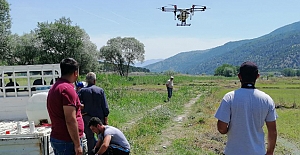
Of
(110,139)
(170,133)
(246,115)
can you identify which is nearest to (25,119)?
(110,139)

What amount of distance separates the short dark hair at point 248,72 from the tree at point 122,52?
7092 centimetres

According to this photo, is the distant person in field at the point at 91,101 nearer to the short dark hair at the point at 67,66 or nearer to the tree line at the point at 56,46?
the short dark hair at the point at 67,66

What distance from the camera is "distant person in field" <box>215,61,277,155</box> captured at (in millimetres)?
3082

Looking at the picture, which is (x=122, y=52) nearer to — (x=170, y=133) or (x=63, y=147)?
(x=170, y=133)

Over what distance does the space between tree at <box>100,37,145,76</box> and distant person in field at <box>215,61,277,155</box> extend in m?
70.9

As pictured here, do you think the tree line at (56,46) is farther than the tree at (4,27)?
Yes

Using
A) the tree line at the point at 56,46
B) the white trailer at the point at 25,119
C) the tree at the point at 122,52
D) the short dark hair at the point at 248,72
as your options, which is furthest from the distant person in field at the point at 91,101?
the tree at the point at 122,52

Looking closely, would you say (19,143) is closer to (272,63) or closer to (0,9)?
(0,9)

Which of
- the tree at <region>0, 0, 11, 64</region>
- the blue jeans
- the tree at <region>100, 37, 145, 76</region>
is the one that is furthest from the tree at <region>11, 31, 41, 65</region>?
the blue jeans

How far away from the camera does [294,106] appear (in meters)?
19.3

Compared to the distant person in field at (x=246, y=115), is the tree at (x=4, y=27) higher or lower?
higher

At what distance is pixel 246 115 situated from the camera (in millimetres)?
3082

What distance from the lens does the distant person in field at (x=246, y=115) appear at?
308 cm

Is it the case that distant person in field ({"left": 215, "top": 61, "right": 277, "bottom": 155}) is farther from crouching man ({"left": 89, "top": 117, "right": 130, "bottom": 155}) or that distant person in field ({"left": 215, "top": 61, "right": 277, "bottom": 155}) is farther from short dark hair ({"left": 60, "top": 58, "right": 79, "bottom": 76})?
crouching man ({"left": 89, "top": 117, "right": 130, "bottom": 155})
